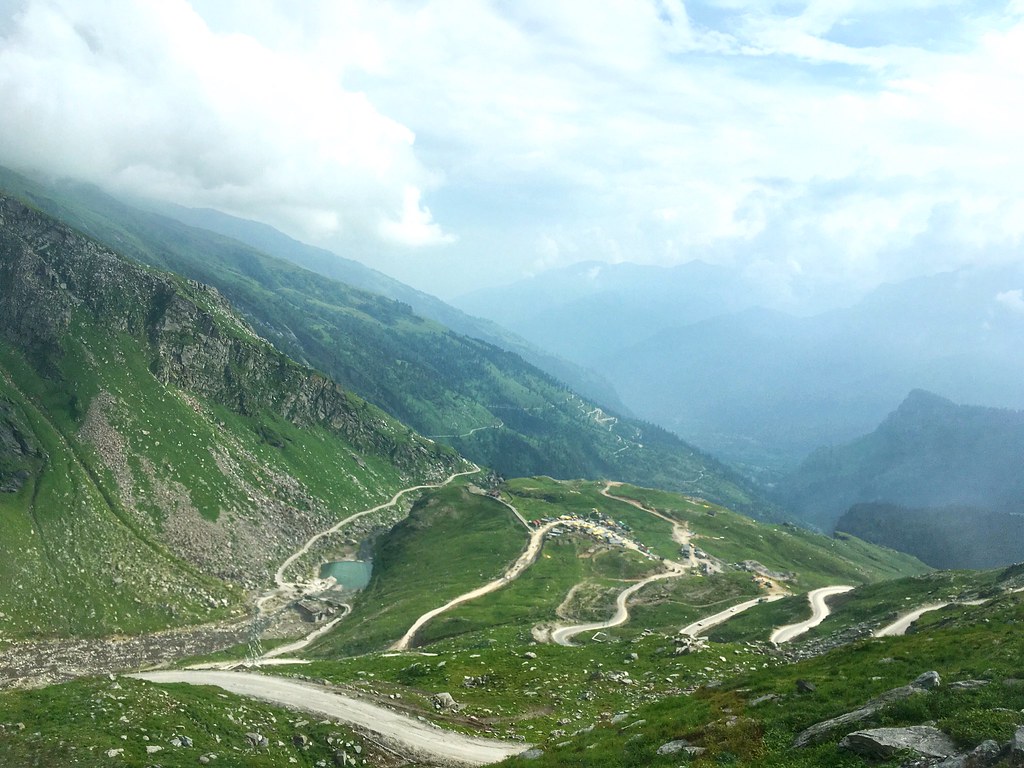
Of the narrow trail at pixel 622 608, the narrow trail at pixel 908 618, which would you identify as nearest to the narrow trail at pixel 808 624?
the narrow trail at pixel 908 618

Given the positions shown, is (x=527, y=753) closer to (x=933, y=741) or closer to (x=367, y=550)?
(x=933, y=741)

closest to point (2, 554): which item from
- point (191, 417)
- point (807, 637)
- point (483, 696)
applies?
point (191, 417)

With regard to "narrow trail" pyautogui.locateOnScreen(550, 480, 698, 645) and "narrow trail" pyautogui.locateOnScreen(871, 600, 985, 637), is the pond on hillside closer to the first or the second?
"narrow trail" pyautogui.locateOnScreen(550, 480, 698, 645)

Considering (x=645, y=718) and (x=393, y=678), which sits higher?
(x=645, y=718)

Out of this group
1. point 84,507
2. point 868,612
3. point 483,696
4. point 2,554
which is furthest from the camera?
point 84,507

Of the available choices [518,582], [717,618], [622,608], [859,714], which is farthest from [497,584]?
[859,714]

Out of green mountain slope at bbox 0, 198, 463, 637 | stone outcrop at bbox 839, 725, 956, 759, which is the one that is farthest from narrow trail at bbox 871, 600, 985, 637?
green mountain slope at bbox 0, 198, 463, 637

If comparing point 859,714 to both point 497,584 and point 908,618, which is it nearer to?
point 908,618
